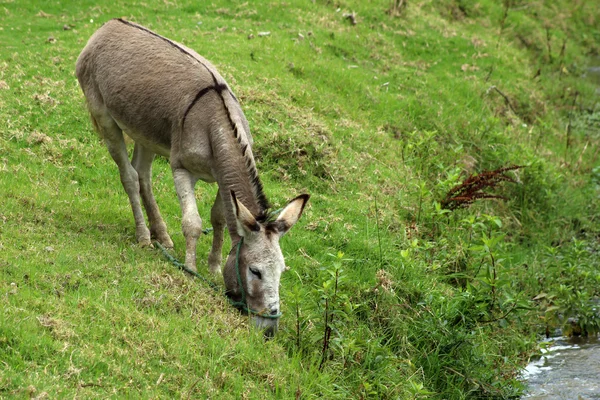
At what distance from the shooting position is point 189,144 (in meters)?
7.14

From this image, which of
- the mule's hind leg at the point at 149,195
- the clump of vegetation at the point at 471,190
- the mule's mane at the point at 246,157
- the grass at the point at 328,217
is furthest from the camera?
the clump of vegetation at the point at 471,190

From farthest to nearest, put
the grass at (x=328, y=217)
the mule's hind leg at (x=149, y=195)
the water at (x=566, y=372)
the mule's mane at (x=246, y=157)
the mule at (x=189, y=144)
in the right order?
the mule's hind leg at (x=149, y=195) → the water at (x=566, y=372) → the mule's mane at (x=246, y=157) → the mule at (x=189, y=144) → the grass at (x=328, y=217)

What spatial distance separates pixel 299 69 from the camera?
12664 millimetres

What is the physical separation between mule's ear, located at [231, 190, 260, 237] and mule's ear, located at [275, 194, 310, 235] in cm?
20

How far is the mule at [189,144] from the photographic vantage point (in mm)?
6305

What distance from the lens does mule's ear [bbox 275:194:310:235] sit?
20.9 feet

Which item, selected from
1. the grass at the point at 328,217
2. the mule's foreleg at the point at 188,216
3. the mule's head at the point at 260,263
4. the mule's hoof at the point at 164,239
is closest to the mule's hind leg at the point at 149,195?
the mule's hoof at the point at 164,239

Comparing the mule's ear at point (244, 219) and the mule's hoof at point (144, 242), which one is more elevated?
the mule's ear at point (244, 219)

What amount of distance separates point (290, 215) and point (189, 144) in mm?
1378

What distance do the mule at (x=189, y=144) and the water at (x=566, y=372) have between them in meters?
3.09

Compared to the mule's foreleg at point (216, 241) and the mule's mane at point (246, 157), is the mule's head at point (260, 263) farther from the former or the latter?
the mule's foreleg at point (216, 241)

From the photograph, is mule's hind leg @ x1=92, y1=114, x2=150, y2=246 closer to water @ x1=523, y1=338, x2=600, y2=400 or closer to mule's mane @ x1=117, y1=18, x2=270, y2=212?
mule's mane @ x1=117, y1=18, x2=270, y2=212

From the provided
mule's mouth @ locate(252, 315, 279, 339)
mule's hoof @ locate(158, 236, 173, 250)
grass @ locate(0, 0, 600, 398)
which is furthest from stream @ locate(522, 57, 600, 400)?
mule's hoof @ locate(158, 236, 173, 250)

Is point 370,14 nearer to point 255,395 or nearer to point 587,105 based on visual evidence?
point 587,105
